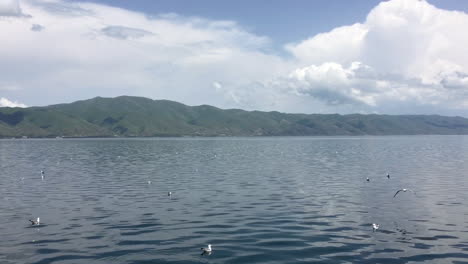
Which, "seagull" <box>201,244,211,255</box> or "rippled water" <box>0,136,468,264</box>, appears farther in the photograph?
"rippled water" <box>0,136,468,264</box>

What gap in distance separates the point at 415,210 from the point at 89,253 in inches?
1302

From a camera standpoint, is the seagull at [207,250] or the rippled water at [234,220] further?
the rippled water at [234,220]

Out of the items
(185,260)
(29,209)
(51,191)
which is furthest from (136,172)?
(185,260)

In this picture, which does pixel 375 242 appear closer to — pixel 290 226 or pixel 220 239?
pixel 290 226

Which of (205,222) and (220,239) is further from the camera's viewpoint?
(205,222)

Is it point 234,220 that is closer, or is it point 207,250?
point 207,250

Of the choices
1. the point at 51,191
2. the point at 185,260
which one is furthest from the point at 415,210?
the point at 51,191

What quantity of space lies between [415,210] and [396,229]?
31.7 feet

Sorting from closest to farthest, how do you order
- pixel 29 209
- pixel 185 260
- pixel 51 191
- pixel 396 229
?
pixel 185 260 < pixel 396 229 < pixel 29 209 < pixel 51 191

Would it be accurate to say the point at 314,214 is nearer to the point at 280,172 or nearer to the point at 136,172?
the point at 280,172

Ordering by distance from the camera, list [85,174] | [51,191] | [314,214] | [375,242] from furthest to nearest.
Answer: [85,174] → [51,191] → [314,214] → [375,242]

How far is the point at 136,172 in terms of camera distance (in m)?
78.8

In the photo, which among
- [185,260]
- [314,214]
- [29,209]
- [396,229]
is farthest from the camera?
[29,209]

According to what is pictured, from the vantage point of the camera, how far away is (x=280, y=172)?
257 ft
